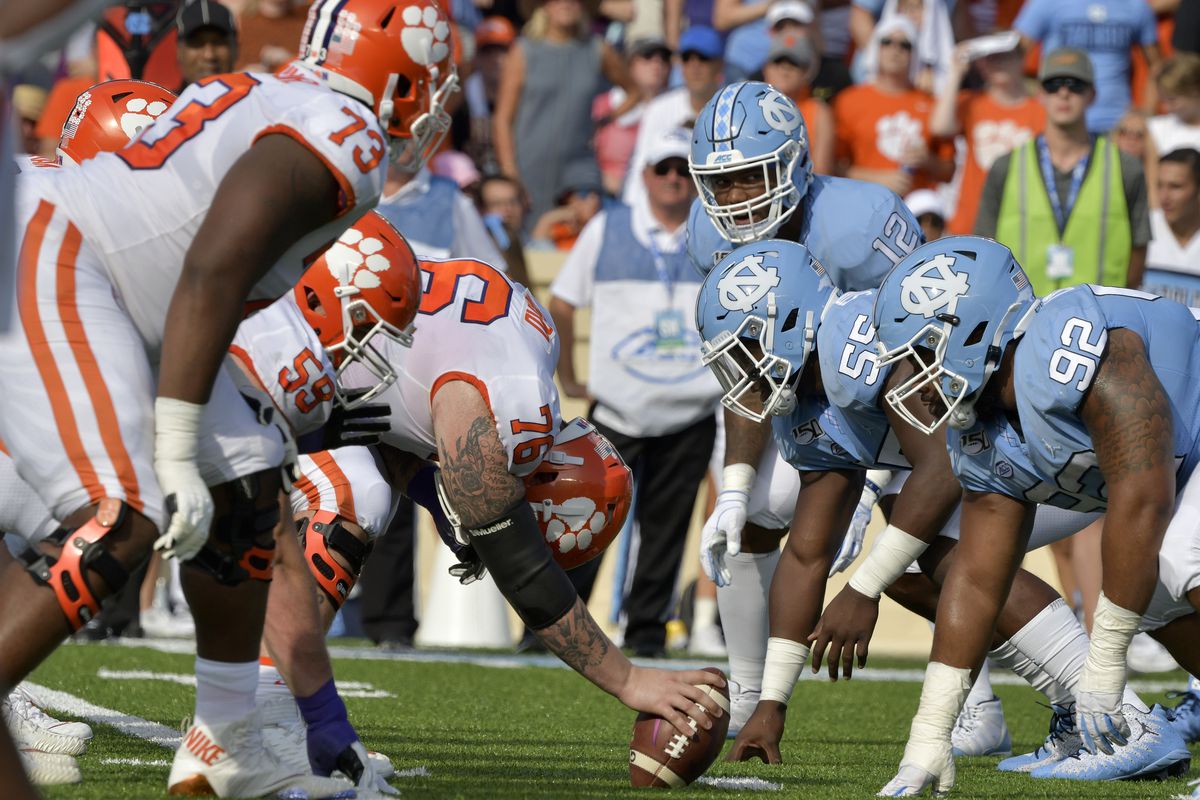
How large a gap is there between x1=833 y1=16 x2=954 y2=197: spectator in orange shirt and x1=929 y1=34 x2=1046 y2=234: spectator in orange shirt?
0.14 metres

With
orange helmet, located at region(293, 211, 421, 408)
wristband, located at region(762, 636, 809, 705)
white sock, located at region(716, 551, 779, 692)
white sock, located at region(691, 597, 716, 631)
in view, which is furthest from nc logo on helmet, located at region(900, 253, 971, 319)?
white sock, located at region(691, 597, 716, 631)

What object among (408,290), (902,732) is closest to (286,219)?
(408,290)

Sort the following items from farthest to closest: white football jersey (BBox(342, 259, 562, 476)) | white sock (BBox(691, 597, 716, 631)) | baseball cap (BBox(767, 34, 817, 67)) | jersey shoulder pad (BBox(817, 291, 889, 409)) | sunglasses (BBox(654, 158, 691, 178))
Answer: baseball cap (BBox(767, 34, 817, 67)), white sock (BBox(691, 597, 716, 631)), sunglasses (BBox(654, 158, 691, 178)), jersey shoulder pad (BBox(817, 291, 889, 409)), white football jersey (BBox(342, 259, 562, 476))

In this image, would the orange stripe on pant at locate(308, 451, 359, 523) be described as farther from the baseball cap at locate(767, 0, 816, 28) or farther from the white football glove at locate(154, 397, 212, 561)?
the baseball cap at locate(767, 0, 816, 28)

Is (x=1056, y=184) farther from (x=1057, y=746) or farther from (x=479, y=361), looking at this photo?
(x=479, y=361)

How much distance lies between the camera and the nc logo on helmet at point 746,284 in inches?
186

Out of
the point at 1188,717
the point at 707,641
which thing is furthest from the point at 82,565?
the point at 707,641

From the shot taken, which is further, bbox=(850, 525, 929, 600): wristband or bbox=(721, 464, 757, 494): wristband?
bbox=(721, 464, 757, 494): wristband

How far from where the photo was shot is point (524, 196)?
10242 millimetres

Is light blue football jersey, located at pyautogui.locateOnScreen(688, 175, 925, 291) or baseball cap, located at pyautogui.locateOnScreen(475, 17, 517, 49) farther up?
light blue football jersey, located at pyautogui.locateOnScreen(688, 175, 925, 291)

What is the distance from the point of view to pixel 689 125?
29.2 ft

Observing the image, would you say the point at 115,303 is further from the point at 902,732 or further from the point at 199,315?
the point at 902,732

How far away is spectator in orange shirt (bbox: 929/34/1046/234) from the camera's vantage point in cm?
952

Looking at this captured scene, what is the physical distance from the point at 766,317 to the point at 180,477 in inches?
80.1
